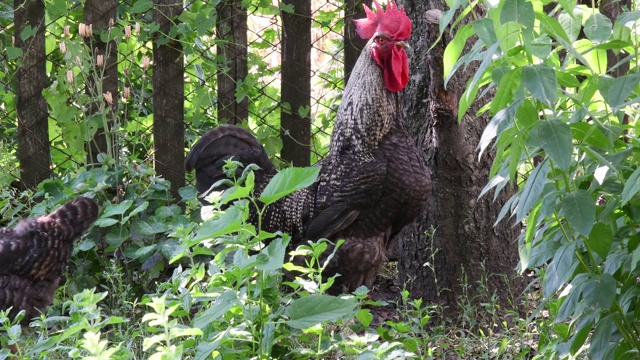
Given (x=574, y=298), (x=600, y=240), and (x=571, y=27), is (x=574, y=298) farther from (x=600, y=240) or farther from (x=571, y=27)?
(x=571, y=27)

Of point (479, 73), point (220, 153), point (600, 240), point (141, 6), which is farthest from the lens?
point (141, 6)

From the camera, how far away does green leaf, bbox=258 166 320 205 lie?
2.24m

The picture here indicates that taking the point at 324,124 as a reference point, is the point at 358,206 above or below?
below

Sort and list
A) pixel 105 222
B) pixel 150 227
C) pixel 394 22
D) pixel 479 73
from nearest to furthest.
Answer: pixel 479 73, pixel 394 22, pixel 105 222, pixel 150 227

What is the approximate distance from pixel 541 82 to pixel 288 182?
2.29 ft

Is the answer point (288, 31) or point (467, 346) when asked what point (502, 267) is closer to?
point (467, 346)

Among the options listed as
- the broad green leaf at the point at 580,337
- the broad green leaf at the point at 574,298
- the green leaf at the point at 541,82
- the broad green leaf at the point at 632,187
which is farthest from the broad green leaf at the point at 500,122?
the broad green leaf at the point at 580,337

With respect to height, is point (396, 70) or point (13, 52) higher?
point (13, 52)

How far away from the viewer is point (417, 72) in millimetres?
4703

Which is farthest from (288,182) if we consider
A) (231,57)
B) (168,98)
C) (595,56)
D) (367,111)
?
(231,57)

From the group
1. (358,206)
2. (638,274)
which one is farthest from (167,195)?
(638,274)

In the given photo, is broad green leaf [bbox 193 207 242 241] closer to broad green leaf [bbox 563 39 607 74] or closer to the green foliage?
the green foliage

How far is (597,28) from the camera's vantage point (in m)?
2.37

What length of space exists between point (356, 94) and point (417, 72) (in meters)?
0.36
